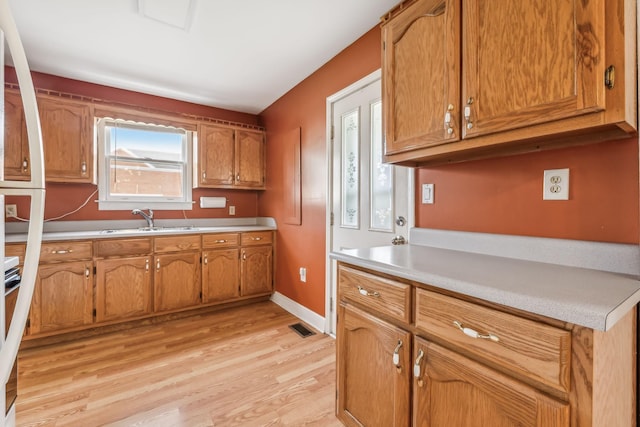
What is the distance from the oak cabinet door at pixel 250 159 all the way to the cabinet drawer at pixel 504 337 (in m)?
2.89

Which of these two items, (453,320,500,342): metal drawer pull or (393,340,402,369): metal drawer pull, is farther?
(393,340,402,369): metal drawer pull

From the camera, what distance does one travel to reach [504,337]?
0.74 m

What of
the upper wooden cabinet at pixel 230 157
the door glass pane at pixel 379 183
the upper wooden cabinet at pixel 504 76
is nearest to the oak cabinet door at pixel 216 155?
the upper wooden cabinet at pixel 230 157

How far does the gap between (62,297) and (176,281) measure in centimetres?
84

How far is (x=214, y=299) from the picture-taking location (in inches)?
117

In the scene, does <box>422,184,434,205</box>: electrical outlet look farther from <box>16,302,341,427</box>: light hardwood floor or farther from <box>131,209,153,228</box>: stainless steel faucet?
<box>131,209,153,228</box>: stainless steel faucet

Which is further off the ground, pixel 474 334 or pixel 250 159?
pixel 250 159

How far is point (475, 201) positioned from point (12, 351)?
5.45 ft

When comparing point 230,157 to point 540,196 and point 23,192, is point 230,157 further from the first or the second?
point 540,196

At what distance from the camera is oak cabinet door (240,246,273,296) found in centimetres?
316

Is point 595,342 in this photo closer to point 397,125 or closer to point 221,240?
point 397,125

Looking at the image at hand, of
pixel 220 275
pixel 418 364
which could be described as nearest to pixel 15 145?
pixel 220 275

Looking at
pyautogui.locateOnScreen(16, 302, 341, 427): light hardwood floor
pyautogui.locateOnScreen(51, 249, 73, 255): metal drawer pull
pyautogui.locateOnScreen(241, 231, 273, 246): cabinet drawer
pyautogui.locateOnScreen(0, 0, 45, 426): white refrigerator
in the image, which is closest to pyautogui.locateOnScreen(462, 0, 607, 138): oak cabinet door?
pyautogui.locateOnScreen(0, 0, 45, 426): white refrigerator

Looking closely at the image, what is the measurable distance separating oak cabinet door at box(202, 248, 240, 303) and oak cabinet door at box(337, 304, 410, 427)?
199 cm
